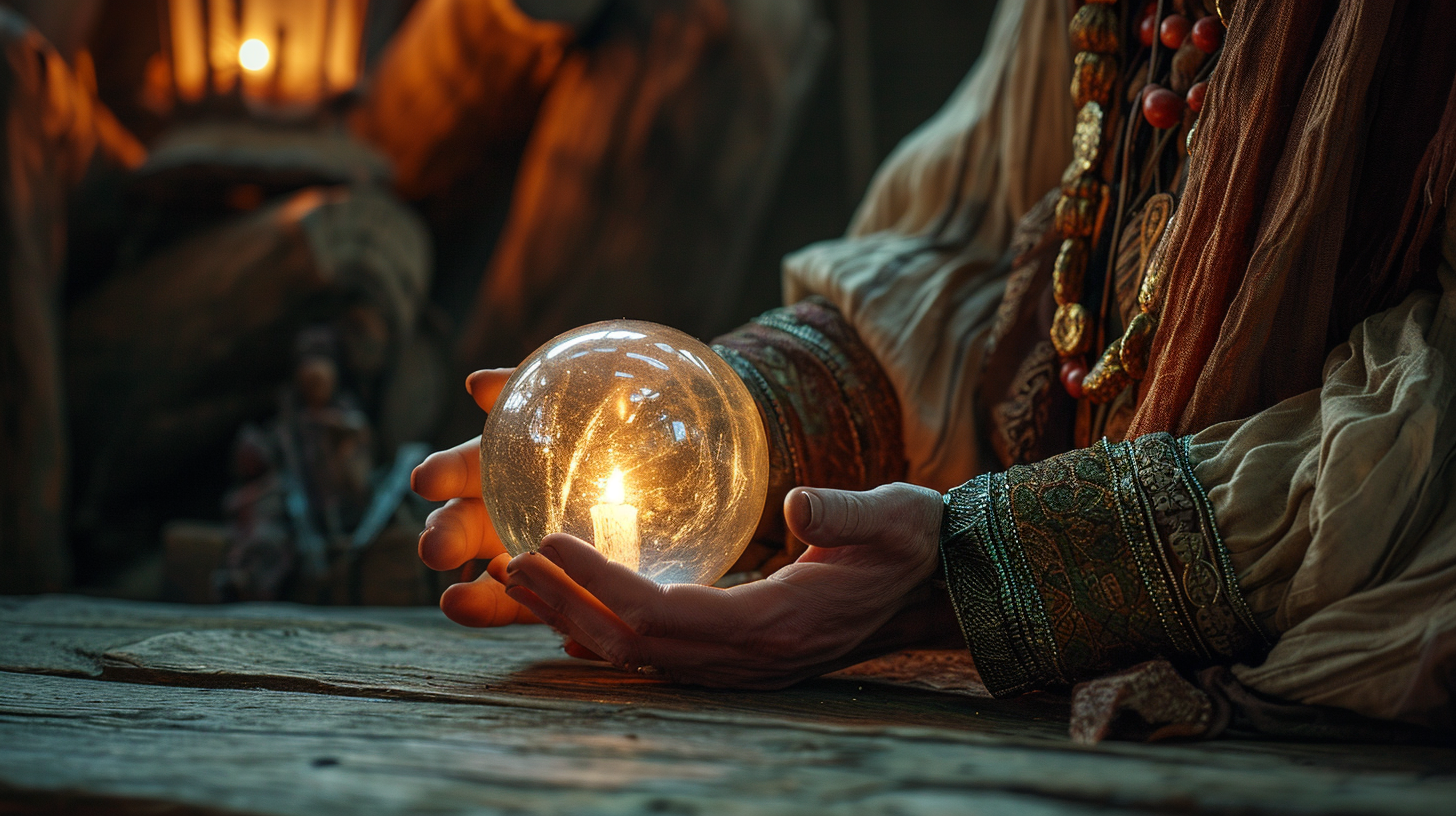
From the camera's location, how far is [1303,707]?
729 mm

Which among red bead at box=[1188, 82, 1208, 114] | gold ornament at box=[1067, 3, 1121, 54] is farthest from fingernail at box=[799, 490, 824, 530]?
gold ornament at box=[1067, 3, 1121, 54]

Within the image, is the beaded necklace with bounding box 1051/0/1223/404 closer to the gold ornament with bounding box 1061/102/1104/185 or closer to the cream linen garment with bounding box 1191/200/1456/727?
the gold ornament with bounding box 1061/102/1104/185

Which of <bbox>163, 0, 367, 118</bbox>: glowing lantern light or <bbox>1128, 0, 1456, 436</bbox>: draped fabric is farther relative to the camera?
<bbox>163, 0, 367, 118</bbox>: glowing lantern light

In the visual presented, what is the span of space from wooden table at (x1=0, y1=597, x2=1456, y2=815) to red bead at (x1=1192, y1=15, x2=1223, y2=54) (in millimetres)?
620

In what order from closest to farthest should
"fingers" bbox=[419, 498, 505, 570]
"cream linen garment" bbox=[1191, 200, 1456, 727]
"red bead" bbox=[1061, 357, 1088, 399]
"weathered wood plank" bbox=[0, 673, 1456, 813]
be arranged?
"weathered wood plank" bbox=[0, 673, 1456, 813]
"cream linen garment" bbox=[1191, 200, 1456, 727]
"fingers" bbox=[419, 498, 505, 570]
"red bead" bbox=[1061, 357, 1088, 399]

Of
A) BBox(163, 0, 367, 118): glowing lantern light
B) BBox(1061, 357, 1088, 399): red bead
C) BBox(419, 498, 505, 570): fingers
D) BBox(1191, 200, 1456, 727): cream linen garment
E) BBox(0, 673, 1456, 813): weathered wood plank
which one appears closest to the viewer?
BBox(0, 673, 1456, 813): weathered wood plank

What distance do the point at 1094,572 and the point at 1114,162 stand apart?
1.67 feet

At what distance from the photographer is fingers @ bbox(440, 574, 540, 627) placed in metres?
0.99

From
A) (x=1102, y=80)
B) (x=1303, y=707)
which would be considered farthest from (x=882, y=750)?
(x=1102, y=80)

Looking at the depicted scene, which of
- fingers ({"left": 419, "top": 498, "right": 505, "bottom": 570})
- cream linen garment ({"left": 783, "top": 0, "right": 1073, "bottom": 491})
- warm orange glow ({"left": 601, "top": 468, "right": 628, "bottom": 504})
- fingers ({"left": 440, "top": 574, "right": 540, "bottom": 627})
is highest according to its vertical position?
cream linen garment ({"left": 783, "top": 0, "right": 1073, "bottom": 491})

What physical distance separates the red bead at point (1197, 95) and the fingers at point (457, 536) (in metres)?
0.74

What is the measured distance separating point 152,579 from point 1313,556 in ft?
11.0

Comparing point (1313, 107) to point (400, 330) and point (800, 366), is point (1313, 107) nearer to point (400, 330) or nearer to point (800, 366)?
point (800, 366)

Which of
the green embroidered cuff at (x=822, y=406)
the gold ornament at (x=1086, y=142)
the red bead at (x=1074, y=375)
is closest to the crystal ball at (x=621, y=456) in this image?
the green embroidered cuff at (x=822, y=406)
